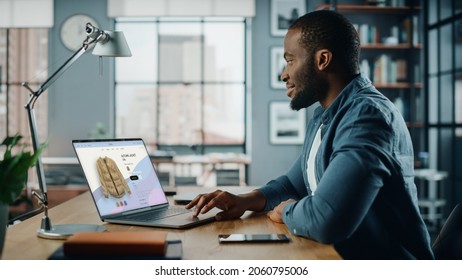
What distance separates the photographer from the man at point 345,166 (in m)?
0.88

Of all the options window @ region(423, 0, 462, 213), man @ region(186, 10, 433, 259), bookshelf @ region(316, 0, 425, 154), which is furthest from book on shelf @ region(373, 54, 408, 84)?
man @ region(186, 10, 433, 259)

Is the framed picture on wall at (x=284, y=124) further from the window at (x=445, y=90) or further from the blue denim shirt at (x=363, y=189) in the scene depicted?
the blue denim shirt at (x=363, y=189)

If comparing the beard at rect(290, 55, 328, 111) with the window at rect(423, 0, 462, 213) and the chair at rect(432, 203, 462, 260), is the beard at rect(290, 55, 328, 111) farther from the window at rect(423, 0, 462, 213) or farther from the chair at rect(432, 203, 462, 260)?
the window at rect(423, 0, 462, 213)

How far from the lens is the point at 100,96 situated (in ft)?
15.9

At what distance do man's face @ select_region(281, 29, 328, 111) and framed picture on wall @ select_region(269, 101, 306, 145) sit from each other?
372 cm

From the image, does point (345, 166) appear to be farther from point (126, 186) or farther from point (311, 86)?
point (126, 186)

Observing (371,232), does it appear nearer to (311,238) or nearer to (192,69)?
(311,238)

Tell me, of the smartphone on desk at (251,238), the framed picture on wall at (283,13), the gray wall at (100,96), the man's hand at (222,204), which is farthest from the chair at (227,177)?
the smartphone on desk at (251,238)

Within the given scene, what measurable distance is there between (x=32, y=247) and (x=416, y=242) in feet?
2.33

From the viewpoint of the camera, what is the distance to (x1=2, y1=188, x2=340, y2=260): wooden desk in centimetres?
81

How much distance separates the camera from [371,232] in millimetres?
967

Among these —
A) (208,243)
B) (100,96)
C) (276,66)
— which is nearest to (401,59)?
(276,66)

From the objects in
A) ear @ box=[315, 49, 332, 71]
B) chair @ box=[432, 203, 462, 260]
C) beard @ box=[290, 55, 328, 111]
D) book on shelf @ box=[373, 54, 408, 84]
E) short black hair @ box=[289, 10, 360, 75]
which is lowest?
chair @ box=[432, 203, 462, 260]

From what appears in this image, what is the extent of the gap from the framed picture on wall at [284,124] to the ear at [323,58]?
12.4ft
